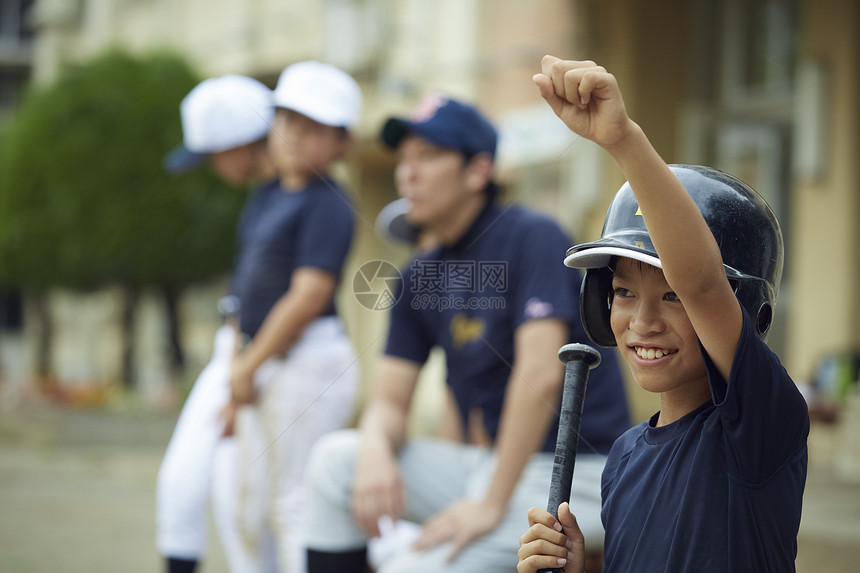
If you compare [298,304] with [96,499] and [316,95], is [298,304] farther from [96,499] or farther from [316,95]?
[96,499]

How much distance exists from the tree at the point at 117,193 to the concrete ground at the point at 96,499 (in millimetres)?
2276

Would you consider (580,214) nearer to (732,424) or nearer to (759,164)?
(759,164)

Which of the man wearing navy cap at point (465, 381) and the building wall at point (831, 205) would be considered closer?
the man wearing navy cap at point (465, 381)

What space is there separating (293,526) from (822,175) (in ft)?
14.9

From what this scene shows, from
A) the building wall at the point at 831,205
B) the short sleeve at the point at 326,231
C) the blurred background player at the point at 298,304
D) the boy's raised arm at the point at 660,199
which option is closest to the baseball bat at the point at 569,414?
the boy's raised arm at the point at 660,199

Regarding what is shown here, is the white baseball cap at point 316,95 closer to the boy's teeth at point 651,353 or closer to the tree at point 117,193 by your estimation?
the boy's teeth at point 651,353

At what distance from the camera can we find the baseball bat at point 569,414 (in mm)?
1410

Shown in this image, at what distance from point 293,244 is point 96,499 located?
4193 millimetres

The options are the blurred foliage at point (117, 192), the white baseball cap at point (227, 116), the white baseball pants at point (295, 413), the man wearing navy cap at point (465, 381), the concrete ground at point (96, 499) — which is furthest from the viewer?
the blurred foliage at point (117, 192)

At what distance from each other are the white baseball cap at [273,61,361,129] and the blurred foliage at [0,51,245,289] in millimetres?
9644

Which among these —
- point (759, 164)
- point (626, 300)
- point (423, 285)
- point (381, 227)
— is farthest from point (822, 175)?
point (626, 300)

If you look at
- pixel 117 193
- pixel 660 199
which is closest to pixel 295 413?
pixel 660 199

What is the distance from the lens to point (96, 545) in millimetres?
5395

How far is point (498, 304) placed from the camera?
103 inches
